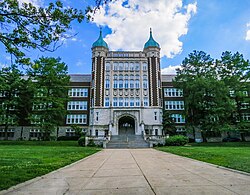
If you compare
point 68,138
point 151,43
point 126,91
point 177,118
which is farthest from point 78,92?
point 177,118

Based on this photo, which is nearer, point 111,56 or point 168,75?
point 111,56

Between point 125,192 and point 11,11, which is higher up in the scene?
point 11,11

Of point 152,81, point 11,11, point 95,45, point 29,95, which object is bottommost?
point 11,11

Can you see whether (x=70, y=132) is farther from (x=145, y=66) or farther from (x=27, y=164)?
(x=27, y=164)

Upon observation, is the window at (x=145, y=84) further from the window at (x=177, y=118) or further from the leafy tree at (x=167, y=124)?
the window at (x=177, y=118)

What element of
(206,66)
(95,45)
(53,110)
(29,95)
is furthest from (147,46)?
(29,95)

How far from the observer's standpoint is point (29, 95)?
37938 mm

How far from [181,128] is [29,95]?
106ft

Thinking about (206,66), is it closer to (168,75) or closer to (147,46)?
(147,46)

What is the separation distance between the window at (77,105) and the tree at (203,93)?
20.5 metres

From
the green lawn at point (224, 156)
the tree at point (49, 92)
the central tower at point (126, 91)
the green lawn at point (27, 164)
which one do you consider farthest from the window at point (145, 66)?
the green lawn at point (27, 164)

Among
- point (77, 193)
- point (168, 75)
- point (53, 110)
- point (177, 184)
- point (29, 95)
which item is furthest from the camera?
point (168, 75)

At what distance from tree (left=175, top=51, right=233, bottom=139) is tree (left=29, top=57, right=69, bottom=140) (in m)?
21.4

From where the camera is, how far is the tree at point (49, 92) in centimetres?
3262
